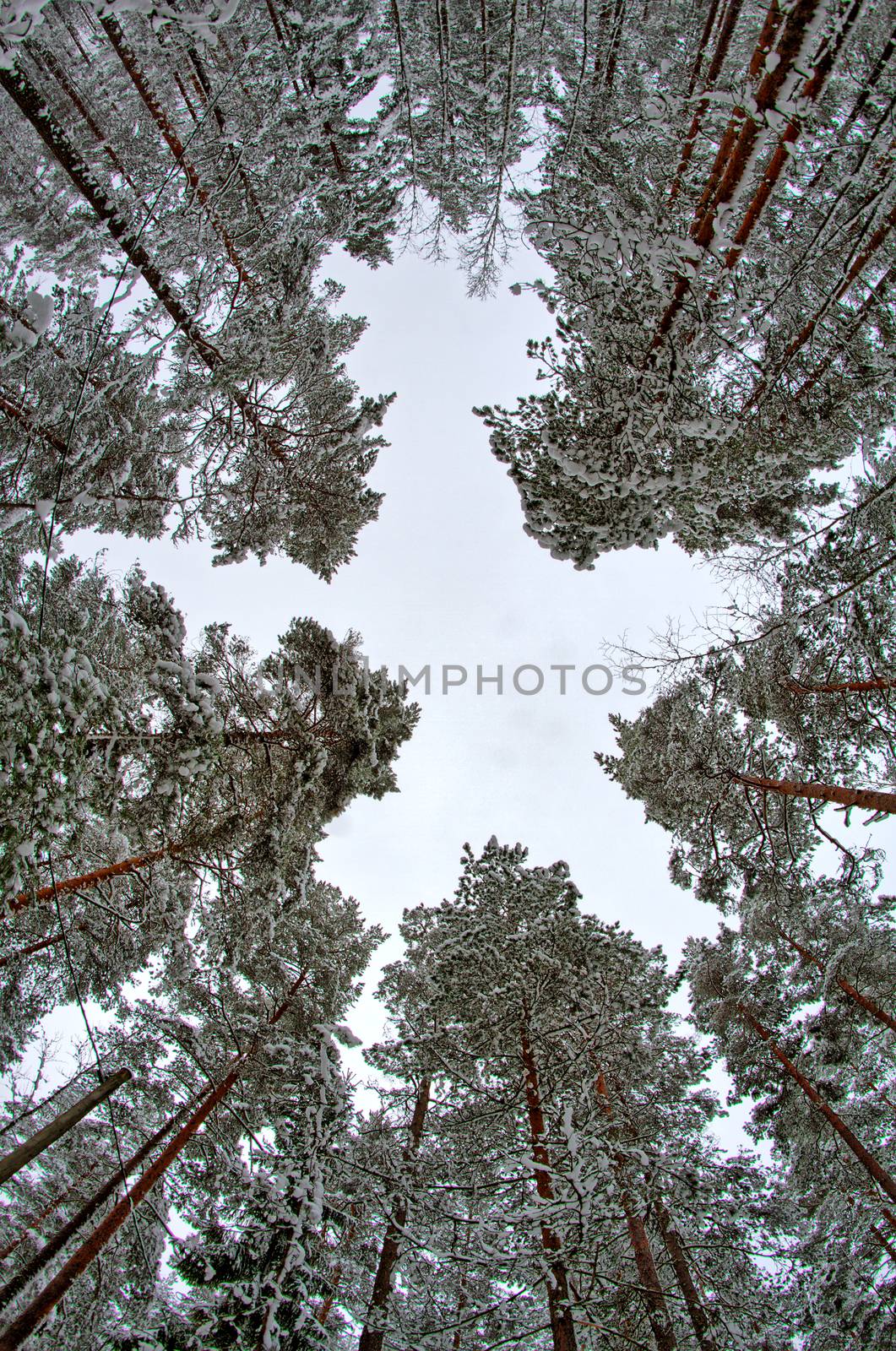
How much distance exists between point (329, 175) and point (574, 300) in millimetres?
5115

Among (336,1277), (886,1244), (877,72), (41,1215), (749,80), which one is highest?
(886,1244)

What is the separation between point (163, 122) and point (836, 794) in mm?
10496

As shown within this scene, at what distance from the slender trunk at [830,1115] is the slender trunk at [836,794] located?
5.33m

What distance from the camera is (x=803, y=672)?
7.02 metres

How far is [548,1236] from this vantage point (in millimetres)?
5328

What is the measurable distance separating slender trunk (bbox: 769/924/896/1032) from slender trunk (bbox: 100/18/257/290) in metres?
12.6

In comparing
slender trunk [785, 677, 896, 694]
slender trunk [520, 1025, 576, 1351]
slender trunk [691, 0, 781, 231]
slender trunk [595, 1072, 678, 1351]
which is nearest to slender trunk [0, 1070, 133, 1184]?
slender trunk [520, 1025, 576, 1351]

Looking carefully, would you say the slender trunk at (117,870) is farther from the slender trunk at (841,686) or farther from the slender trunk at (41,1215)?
the slender trunk at (841,686)

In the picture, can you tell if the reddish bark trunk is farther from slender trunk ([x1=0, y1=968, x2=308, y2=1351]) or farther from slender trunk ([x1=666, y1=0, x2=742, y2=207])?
slender trunk ([x1=0, y1=968, x2=308, y2=1351])

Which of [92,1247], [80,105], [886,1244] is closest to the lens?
[92,1247]

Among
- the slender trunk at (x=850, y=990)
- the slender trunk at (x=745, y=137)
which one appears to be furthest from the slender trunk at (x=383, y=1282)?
the slender trunk at (x=745, y=137)

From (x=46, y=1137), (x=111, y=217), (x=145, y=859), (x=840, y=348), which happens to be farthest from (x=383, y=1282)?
(x=111, y=217)

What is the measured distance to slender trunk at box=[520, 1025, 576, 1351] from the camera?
15.7 feet

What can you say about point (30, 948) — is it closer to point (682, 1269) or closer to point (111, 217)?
point (111, 217)
